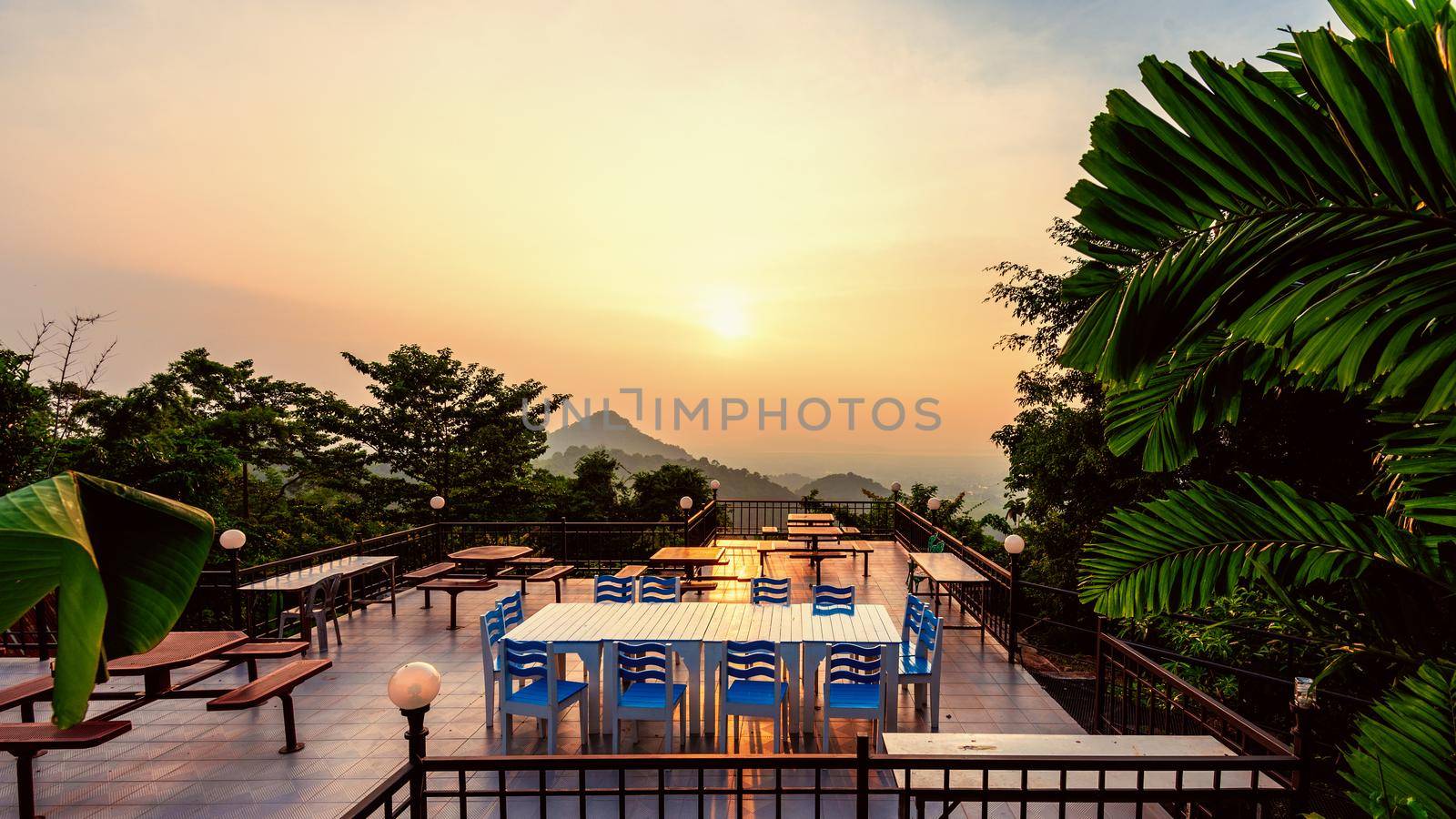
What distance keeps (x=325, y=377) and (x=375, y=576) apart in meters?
15.4

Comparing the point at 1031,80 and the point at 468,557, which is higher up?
the point at 1031,80

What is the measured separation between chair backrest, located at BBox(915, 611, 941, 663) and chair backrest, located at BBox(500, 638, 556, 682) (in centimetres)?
321

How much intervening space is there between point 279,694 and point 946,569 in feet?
23.5

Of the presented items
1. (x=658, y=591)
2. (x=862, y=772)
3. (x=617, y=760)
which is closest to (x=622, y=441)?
(x=658, y=591)

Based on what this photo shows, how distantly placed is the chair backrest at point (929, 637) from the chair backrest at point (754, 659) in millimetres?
1470

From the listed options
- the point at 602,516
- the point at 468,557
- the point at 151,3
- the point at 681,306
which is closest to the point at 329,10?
the point at 151,3

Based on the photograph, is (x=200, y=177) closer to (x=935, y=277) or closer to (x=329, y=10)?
(x=329, y=10)

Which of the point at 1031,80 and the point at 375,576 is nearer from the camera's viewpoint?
the point at 1031,80

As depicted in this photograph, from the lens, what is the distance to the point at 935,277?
1243 cm

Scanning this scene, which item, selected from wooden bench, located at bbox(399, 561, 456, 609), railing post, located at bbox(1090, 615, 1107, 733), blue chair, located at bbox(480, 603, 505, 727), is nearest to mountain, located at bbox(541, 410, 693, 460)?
wooden bench, located at bbox(399, 561, 456, 609)

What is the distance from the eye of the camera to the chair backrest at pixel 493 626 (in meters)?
5.04

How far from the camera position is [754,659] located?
4.57m

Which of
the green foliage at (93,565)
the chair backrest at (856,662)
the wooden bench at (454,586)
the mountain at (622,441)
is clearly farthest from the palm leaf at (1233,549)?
the mountain at (622,441)

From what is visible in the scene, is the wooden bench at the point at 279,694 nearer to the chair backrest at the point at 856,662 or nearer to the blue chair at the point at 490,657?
the blue chair at the point at 490,657
